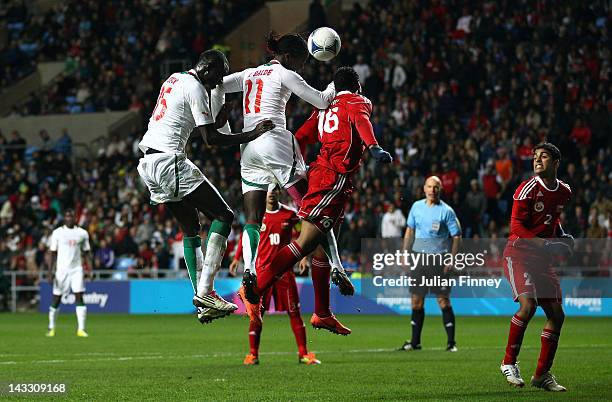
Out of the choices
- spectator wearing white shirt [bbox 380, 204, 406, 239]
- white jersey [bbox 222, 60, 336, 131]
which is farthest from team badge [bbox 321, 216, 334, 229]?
spectator wearing white shirt [bbox 380, 204, 406, 239]

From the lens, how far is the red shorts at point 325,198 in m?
11.8

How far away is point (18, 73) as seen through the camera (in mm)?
43969

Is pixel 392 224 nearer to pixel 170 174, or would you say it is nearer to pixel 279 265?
pixel 279 265

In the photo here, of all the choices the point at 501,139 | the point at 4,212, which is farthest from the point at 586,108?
the point at 4,212

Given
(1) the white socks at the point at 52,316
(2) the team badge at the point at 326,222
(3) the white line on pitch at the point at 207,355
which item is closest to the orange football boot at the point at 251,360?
(3) the white line on pitch at the point at 207,355

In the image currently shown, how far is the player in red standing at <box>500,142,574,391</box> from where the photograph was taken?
12719 millimetres

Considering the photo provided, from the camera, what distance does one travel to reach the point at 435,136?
29500mm

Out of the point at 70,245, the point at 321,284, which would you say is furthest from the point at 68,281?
the point at 321,284

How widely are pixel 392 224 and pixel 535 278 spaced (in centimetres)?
1485

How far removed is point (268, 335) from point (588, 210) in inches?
318

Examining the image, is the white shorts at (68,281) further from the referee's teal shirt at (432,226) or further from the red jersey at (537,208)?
the red jersey at (537,208)

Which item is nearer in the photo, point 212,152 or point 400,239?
point 400,239

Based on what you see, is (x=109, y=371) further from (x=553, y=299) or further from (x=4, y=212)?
(x=4, y=212)

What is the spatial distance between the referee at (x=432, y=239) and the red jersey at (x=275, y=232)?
2.69 m
